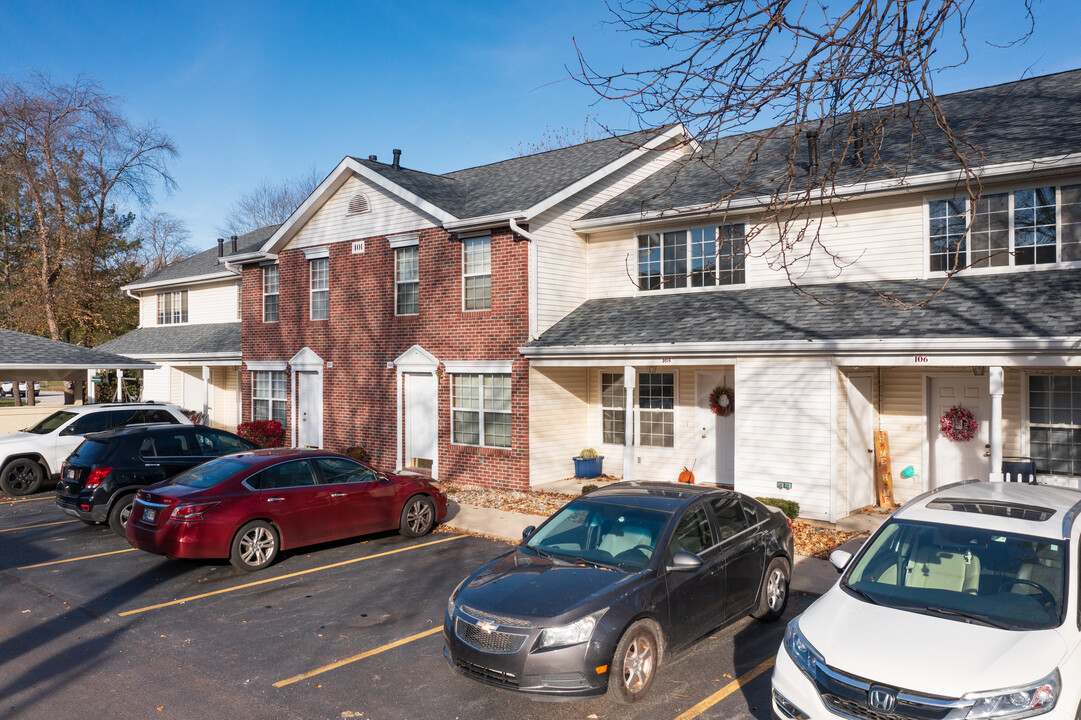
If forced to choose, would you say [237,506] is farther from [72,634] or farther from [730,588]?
[730,588]

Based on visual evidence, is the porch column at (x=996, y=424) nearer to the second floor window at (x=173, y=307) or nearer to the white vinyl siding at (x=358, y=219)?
the white vinyl siding at (x=358, y=219)

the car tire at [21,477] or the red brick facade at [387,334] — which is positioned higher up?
the red brick facade at [387,334]

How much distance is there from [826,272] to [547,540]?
366 inches

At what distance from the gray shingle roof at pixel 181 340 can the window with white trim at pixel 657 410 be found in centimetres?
1273

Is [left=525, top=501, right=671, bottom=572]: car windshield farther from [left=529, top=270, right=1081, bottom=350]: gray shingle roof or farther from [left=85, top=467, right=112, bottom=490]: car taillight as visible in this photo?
[left=85, top=467, right=112, bottom=490]: car taillight

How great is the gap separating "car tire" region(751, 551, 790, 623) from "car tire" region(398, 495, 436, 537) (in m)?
5.86

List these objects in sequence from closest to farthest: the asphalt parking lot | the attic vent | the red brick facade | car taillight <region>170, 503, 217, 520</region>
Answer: the asphalt parking lot < car taillight <region>170, 503, 217, 520</region> < the red brick facade < the attic vent

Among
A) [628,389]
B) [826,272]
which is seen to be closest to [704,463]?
[628,389]

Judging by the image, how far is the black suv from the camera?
39.1 feet

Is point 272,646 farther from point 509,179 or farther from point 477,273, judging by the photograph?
point 509,179

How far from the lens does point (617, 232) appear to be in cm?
1700

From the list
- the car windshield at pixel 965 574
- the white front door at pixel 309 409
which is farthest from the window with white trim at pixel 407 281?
the car windshield at pixel 965 574

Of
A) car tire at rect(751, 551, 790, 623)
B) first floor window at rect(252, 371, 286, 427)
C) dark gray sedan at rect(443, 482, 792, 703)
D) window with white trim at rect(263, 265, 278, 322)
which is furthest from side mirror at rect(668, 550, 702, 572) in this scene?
window with white trim at rect(263, 265, 278, 322)

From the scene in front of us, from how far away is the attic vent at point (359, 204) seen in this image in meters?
19.1
